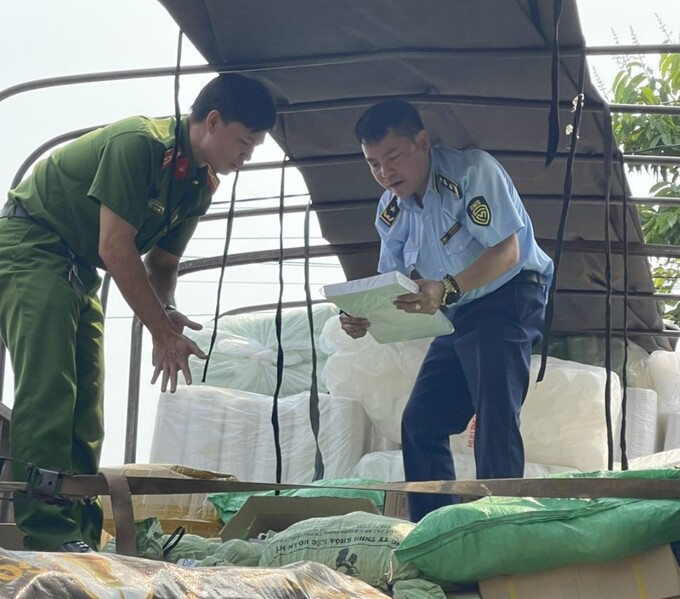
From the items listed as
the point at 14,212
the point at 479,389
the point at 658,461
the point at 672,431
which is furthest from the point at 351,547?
the point at 672,431

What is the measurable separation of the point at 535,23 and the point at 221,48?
88cm

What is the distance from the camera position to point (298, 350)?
5.35 m

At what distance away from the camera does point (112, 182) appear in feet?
8.21

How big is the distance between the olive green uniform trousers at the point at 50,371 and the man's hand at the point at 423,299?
0.84m

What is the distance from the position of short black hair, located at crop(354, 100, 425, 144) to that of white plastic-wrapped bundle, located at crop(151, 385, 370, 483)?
6.36ft

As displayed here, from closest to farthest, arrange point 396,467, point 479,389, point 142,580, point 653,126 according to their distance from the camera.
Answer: point 142,580
point 479,389
point 396,467
point 653,126

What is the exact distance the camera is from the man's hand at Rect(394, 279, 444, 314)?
272 cm

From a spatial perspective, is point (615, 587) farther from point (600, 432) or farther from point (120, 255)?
point (600, 432)

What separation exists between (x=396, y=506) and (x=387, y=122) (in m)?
1.18

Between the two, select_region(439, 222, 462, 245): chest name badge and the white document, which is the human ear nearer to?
select_region(439, 222, 462, 245): chest name badge

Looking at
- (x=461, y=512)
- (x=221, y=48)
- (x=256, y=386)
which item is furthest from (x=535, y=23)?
(x=256, y=386)

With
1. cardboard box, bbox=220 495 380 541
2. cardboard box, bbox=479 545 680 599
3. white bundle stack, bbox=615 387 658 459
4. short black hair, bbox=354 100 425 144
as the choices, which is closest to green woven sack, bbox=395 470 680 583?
cardboard box, bbox=479 545 680 599

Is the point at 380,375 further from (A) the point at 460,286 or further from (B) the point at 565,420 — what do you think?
(A) the point at 460,286

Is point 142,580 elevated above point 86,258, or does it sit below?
below
